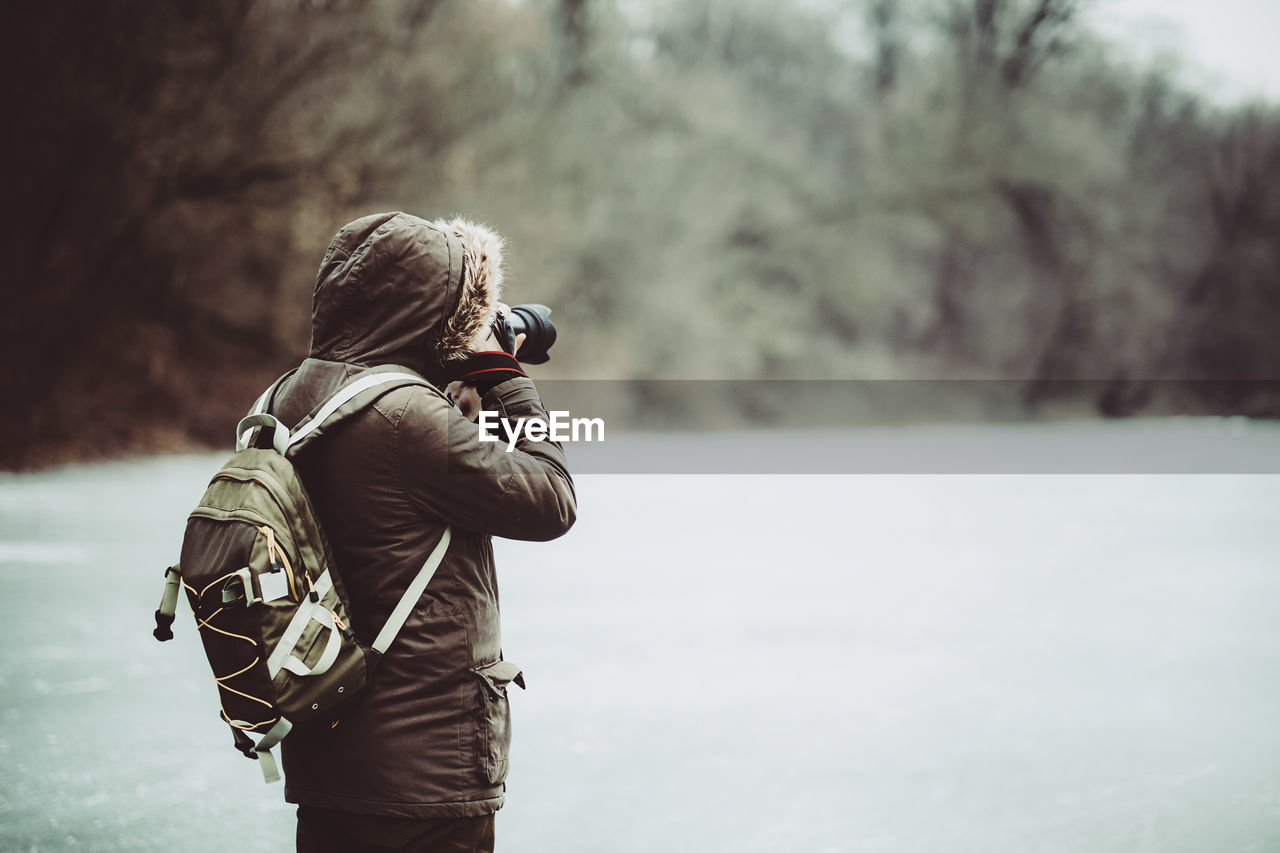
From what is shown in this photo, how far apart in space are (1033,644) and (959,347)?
93.7ft

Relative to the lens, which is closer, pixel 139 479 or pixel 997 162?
pixel 139 479

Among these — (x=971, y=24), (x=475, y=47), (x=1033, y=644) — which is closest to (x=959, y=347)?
(x=971, y=24)

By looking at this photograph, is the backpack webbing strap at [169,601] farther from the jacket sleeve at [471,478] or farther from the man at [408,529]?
the jacket sleeve at [471,478]

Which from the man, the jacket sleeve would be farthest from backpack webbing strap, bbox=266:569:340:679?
the jacket sleeve

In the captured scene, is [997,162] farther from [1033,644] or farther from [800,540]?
[1033,644]

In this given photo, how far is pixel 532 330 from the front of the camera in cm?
220

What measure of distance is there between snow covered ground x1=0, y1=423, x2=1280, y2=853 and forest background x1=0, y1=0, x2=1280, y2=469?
767 centimetres

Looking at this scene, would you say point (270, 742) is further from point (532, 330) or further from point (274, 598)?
point (532, 330)

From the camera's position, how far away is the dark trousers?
1.85 meters

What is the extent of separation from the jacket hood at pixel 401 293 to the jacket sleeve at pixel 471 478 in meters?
0.13

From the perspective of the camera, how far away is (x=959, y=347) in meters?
33.5

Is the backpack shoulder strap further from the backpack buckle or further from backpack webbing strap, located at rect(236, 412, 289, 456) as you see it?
the backpack buckle

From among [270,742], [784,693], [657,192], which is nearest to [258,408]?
[270,742]

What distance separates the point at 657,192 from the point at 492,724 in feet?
77.3
